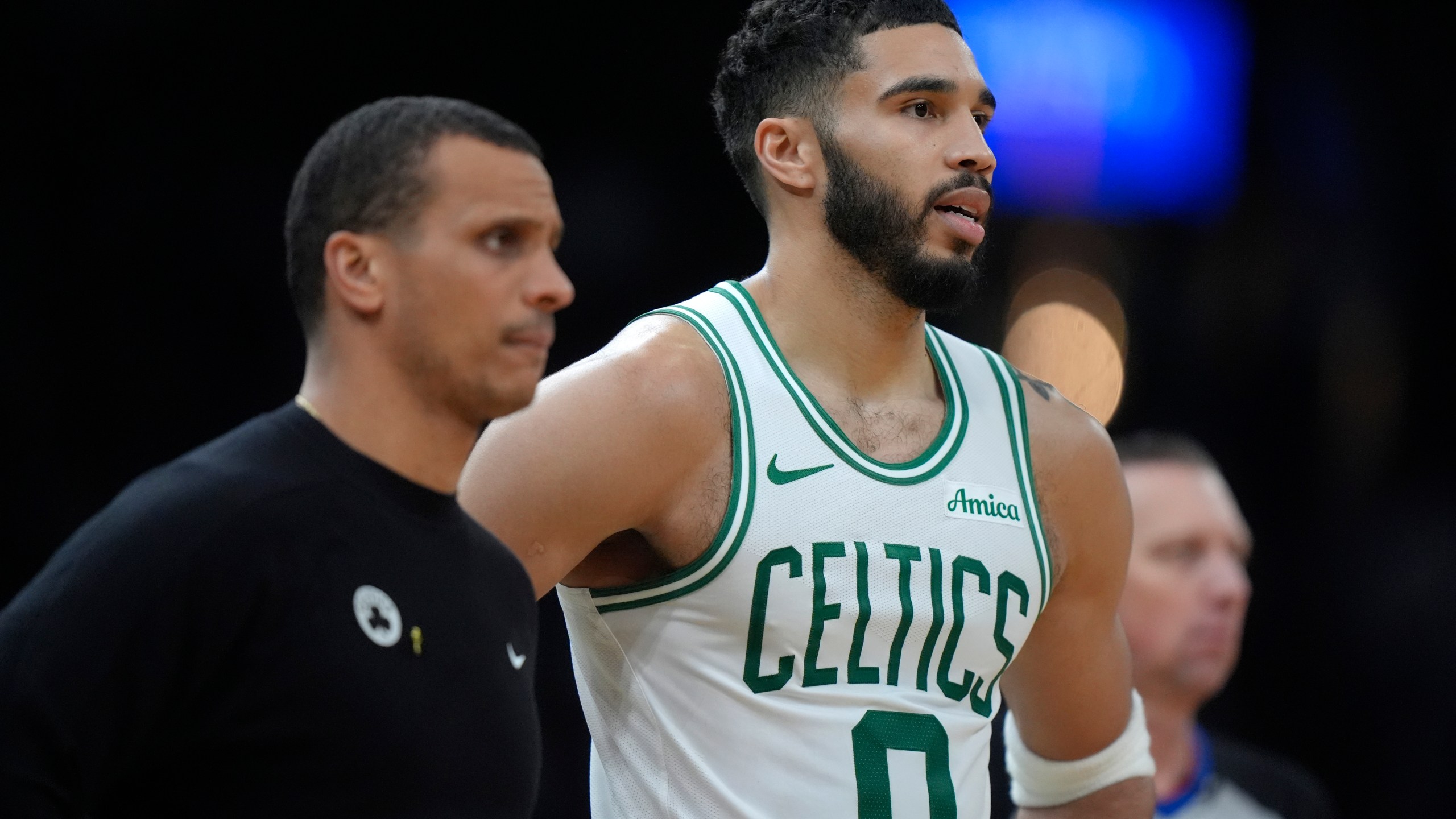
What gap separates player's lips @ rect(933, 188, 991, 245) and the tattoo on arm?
0.43 metres

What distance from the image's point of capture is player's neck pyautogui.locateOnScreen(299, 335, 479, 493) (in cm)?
162

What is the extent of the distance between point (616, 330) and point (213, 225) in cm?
187

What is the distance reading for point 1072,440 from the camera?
3.03 m

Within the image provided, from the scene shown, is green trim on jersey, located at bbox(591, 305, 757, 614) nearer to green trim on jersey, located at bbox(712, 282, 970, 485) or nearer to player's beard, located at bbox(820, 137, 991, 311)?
green trim on jersey, located at bbox(712, 282, 970, 485)

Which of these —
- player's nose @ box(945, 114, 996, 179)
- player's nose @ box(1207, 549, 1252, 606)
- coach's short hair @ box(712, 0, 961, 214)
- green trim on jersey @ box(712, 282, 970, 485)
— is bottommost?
player's nose @ box(1207, 549, 1252, 606)

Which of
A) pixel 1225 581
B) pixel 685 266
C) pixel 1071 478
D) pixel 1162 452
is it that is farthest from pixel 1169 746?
pixel 685 266

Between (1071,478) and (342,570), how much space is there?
1.79 m

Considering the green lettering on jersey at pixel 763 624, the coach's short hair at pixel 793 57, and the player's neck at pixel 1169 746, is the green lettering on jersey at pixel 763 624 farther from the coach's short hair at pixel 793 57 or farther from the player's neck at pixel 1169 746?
the player's neck at pixel 1169 746

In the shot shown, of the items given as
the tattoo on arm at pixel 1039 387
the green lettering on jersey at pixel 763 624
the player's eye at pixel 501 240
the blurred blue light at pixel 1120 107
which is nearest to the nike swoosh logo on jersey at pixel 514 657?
the player's eye at pixel 501 240

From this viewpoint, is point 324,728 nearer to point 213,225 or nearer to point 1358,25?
point 213,225

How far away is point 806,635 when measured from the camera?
2588 mm

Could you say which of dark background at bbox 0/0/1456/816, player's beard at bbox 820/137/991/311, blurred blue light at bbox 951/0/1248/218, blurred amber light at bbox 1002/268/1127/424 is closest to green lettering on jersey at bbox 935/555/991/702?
player's beard at bbox 820/137/991/311

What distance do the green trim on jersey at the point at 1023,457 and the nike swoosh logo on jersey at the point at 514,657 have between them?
52.5 inches

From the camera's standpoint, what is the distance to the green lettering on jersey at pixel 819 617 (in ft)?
8.48
